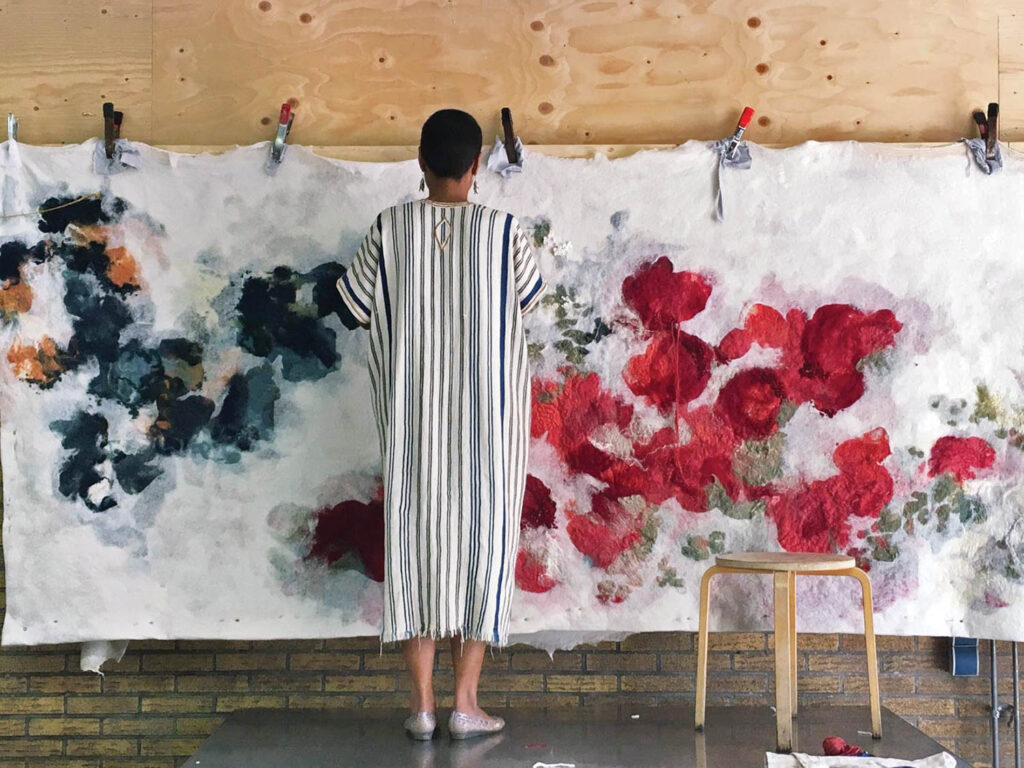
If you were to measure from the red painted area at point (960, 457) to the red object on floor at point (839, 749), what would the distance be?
0.93m

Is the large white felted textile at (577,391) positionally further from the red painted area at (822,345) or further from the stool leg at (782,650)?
the stool leg at (782,650)

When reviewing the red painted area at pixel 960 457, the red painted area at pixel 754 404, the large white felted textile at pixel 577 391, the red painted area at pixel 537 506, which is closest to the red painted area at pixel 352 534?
the large white felted textile at pixel 577 391

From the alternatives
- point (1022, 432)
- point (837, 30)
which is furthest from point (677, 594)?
point (837, 30)

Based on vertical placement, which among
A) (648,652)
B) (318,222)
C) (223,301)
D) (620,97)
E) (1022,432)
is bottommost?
(648,652)

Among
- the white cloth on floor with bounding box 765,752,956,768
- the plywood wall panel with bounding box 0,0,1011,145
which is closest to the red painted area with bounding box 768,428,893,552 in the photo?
the white cloth on floor with bounding box 765,752,956,768

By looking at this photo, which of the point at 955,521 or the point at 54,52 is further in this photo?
the point at 54,52

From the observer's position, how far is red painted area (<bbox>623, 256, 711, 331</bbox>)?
3.14 meters

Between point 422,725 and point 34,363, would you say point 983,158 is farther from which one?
point 34,363

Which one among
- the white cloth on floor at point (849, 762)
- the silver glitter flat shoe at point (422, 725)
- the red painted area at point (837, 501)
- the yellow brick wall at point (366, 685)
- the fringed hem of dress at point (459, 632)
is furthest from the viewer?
the yellow brick wall at point (366, 685)

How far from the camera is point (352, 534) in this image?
3127 mm

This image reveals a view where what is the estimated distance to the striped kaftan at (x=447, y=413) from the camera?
257 cm

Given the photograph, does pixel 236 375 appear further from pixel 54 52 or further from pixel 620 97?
pixel 620 97

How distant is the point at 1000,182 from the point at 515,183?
55.0 inches

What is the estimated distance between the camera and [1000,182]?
10.3ft
